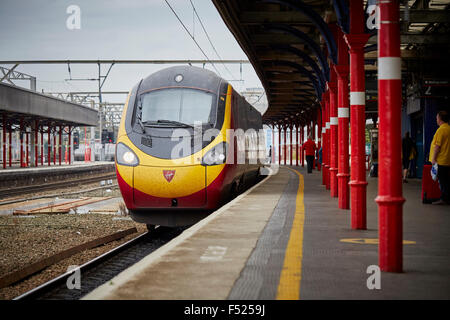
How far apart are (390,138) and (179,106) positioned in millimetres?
5848

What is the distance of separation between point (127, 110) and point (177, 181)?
172cm

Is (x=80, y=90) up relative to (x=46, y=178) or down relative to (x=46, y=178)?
up

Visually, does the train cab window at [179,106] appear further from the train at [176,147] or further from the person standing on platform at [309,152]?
the person standing on platform at [309,152]

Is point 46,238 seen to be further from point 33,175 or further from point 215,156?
point 33,175

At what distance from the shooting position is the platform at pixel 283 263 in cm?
406

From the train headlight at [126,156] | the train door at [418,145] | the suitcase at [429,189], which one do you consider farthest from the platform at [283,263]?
the train door at [418,145]

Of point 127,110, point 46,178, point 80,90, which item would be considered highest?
point 80,90

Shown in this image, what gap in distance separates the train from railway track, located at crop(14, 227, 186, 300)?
606mm

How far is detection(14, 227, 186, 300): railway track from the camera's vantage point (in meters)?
6.37

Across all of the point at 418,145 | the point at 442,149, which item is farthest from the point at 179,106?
the point at 418,145

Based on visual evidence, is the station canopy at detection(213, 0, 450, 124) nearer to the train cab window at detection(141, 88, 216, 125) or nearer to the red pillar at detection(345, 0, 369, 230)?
the red pillar at detection(345, 0, 369, 230)

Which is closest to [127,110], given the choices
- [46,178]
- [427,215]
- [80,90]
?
[427,215]
